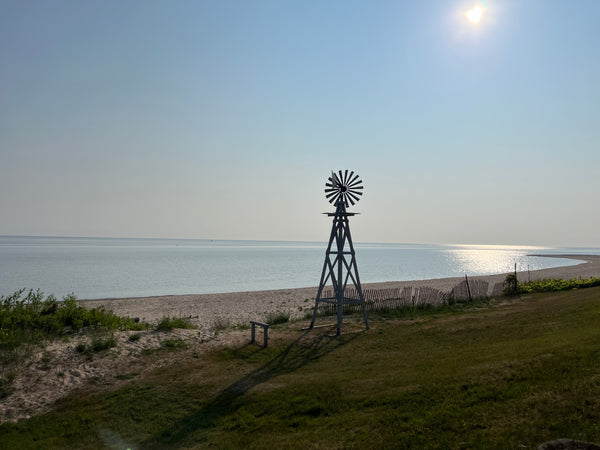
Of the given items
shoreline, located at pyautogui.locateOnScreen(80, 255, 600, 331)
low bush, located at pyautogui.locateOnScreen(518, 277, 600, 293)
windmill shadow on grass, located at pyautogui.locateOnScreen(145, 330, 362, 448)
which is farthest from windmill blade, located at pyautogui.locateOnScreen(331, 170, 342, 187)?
low bush, located at pyautogui.locateOnScreen(518, 277, 600, 293)

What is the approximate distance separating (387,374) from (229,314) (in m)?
19.2

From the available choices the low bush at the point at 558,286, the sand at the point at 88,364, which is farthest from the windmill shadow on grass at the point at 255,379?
the low bush at the point at 558,286

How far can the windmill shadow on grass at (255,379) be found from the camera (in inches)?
387

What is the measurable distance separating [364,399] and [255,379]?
4.13 metres

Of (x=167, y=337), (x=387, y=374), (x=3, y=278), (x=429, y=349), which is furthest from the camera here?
(x=3, y=278)

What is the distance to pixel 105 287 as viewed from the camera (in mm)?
52656

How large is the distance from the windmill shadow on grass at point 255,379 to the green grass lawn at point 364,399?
0.04 metres

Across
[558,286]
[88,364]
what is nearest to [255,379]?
[88,364]

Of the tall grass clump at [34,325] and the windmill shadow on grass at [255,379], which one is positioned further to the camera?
the tall grass clump at [34,325]

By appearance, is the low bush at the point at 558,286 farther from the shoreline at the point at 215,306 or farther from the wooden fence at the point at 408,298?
the shoreline at the point at 215,306

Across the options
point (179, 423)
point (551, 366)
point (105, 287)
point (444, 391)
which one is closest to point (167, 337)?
point (179, 423)

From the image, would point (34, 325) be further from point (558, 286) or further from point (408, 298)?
point (558, 286)

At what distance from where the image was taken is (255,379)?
41.8ft

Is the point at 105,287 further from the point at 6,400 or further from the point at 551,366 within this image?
the point at 551,366
